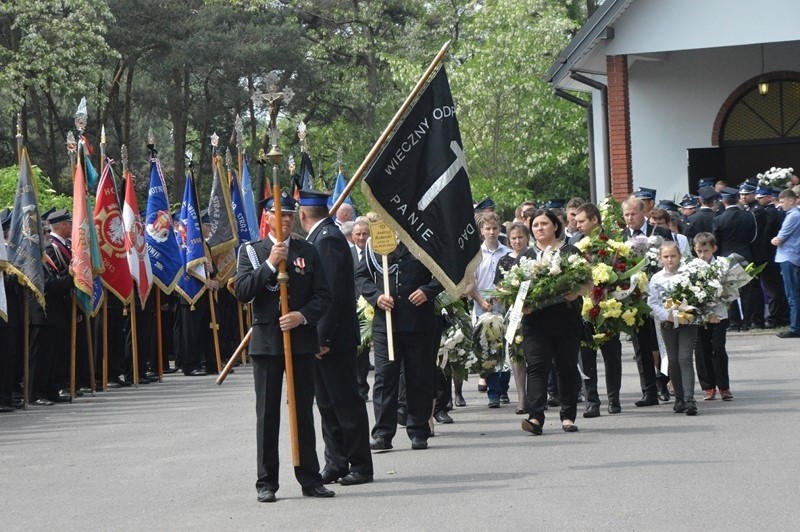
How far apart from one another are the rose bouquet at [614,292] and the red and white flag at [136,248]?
26.5ft

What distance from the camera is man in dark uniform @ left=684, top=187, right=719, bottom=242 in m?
22.1

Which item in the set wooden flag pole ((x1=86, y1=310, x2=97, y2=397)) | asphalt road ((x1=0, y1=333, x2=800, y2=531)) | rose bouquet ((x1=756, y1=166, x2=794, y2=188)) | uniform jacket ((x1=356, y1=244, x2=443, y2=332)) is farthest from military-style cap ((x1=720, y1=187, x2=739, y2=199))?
uniform jacket ((x1=356, y1=244, x2=443, y2=332))

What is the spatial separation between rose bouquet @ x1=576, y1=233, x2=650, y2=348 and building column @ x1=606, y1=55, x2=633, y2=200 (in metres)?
12.7

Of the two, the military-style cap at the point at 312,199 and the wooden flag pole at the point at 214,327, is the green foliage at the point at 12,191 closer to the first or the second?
the wooden flag pole at the point at 214,327

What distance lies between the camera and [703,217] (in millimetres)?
22250

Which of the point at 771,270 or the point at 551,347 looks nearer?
the point at 551,347

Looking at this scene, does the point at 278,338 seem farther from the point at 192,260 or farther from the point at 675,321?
the point at 192,260

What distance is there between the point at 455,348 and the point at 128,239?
7453 mm

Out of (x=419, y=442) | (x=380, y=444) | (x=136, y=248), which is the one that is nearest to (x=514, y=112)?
(x=136, y=248)

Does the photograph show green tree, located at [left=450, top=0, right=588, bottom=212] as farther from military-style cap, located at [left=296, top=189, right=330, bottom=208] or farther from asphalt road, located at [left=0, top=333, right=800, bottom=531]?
military-style cap, located at [left=296, top=189, right=330, bottom=208]

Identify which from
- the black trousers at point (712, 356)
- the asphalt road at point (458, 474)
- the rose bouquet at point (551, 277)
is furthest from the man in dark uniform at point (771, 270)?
the rose bouquet at point (551, 277)

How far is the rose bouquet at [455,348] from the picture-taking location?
13883 mm

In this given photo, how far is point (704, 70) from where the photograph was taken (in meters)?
27.8

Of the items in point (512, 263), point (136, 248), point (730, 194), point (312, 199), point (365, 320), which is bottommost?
point (365, 320)
